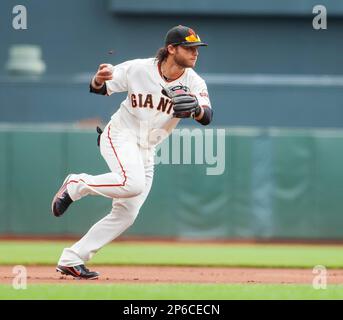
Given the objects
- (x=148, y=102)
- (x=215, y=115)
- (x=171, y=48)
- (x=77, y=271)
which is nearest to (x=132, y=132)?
(x=148, y=102)

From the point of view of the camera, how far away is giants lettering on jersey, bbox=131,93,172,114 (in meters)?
6.95

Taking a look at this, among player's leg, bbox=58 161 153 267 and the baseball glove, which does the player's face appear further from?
player's leg, bbox=58 161 153 267

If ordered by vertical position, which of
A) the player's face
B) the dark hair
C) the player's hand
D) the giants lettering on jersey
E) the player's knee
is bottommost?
the player's knee

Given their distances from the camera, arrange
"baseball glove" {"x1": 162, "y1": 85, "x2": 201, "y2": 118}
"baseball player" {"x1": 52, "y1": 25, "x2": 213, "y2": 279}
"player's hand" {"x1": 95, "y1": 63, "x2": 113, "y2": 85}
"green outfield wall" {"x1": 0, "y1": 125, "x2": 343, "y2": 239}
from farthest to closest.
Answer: "green outfield wall" {"x1": 0, "y1": 125, "x2": 343, "y2": 239}, "baseball player" {"x1": 52, "y1": 25, "x2": 213, "y2": 279}, "player's hand" {"x1": 95, "y1": 63, "x2": 113, "y2": 85}, "baseball glove" {"x1": 162, "y1": 85, "x2": 201, "y2": 118}

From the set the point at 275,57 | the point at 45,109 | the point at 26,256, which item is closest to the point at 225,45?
the point at 275,57

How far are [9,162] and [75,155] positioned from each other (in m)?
0.96

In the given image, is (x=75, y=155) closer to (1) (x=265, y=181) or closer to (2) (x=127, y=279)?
(1) (x=265, y=181)

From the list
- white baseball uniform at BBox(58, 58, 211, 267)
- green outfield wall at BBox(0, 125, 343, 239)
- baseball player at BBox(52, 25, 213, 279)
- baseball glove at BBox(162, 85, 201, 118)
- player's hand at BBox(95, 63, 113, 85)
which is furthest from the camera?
green outfield wall at BBox(0, 125, 343, 239)

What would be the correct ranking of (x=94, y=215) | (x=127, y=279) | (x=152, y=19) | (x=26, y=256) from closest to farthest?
(x=127, y=279) → (x=26, y=256) → (x=94, y=215) → (x=152, y=19)

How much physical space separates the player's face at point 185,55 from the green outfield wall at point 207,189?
6.06 metres

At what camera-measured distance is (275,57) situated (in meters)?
19.7

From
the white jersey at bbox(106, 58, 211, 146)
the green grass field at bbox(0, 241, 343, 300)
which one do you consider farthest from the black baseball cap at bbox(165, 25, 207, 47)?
the green grass field at bbox(0, 241, 343, 300)

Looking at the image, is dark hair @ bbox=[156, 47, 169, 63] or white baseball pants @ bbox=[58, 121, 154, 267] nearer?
white baseball pants @ bbox=[58, 121, 154, 267]

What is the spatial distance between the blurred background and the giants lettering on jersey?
589cm
